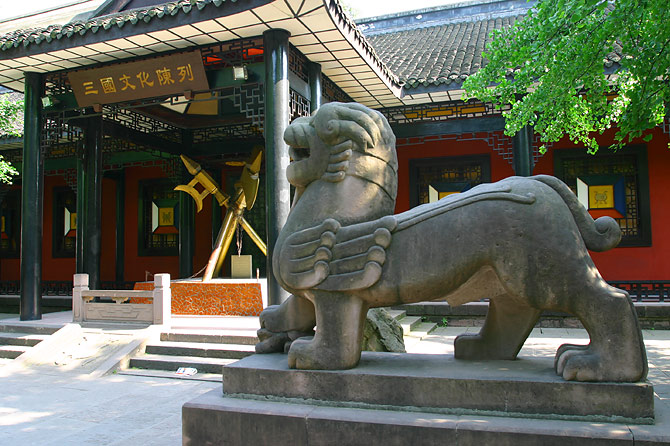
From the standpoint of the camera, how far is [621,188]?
32.2 ft

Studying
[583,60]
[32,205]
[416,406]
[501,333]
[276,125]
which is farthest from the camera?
[32,205]

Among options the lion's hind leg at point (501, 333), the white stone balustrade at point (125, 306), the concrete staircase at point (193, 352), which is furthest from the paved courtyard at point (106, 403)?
the white stone balustrade at point (125, 306)

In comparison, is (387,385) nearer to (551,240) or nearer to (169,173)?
(551,240)

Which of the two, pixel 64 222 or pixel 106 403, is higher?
pixel 64 222

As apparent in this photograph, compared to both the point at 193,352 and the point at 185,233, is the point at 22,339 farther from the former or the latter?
the point at 185,233

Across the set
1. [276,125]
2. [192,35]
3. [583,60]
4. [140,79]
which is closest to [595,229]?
[583,60]

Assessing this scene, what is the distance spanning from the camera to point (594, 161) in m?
10.0

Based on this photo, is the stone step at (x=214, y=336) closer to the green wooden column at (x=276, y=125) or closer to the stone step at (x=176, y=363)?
the stone step at (x=176, y=363)

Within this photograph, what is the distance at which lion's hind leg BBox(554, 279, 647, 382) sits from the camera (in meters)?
2.43

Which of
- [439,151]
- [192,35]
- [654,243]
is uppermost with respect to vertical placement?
[192,35]

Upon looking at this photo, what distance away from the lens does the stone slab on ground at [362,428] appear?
7.47ft

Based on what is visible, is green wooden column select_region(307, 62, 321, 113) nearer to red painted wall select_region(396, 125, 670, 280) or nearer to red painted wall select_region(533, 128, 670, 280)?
red painted wall select_region(396, 125, 670, 280)

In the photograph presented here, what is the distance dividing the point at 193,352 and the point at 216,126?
5.95 meters

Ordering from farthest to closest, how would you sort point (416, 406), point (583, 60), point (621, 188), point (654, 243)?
point (621, 188)
point (654, 243)
point (583, 60)
point (416, 406)
